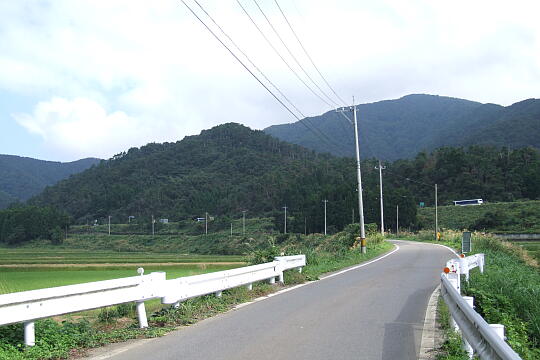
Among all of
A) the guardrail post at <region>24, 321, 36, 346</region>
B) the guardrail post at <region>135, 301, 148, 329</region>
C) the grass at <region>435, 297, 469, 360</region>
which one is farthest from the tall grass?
the guardrail post at <region>24, 321, 36, 346</region>

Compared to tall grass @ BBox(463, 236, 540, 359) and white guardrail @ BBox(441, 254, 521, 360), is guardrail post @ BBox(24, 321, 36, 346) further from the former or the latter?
tall grass @ BBox(463, 236, 540, 359)

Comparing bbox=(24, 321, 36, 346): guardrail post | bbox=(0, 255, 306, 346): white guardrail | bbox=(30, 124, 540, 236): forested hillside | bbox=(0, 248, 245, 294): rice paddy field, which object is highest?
bbox=(30, 124, 540, 236): forested hillside

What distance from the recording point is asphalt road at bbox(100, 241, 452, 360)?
7.38m

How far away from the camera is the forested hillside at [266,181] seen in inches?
4208

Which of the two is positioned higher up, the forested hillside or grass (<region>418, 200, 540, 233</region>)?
the forested hillside

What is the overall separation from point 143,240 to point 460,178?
67.5 m

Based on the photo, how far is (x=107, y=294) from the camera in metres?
8.77

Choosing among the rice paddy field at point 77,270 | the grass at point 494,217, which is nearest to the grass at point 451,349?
the rice paddy field at point 77,270

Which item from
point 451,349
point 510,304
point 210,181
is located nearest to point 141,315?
point 451,349

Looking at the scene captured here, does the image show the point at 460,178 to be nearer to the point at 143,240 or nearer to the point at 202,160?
the point at 143,240

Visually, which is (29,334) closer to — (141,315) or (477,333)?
(141,315)

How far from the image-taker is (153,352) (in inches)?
298

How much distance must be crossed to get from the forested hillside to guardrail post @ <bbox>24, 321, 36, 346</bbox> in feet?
300

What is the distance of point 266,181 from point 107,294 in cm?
13163
